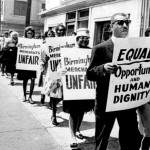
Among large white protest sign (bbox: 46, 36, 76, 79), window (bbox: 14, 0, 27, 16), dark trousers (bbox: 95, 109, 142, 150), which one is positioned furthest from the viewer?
window (bbox: 14, 0, 27, 16)

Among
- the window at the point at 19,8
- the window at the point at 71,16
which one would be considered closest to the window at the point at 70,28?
the window at the point at 71,16

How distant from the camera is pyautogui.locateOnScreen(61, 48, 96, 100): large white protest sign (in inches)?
163

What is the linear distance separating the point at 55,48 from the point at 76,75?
133 centimetres

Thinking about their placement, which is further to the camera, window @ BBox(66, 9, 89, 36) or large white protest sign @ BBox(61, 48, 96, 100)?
window @ BBox(66, 9, 89, 36)

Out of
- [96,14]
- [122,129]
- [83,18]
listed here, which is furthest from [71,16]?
[122,129]

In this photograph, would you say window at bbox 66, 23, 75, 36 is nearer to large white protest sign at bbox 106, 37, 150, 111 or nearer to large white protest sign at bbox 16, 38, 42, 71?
large white protest sign at bbox 16, 38, 42, 71

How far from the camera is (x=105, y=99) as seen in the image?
3.15 meters

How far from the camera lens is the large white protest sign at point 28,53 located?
7.19 m

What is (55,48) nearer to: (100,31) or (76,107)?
(76,107)

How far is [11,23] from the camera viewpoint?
128 ft

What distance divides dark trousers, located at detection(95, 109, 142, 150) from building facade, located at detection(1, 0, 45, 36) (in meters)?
36.8

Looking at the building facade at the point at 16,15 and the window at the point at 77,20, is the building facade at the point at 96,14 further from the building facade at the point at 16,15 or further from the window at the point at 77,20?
the building facade at the point at 16,15

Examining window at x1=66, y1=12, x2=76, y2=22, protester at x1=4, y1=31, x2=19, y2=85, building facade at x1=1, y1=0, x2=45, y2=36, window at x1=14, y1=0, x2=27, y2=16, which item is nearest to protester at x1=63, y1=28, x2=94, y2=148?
protester at x1=4, y1=31, x2=19, y2=85

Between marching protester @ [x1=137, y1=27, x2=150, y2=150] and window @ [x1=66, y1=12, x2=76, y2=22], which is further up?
window @ [x1=66, y1=12, x2=76, y2=22]
